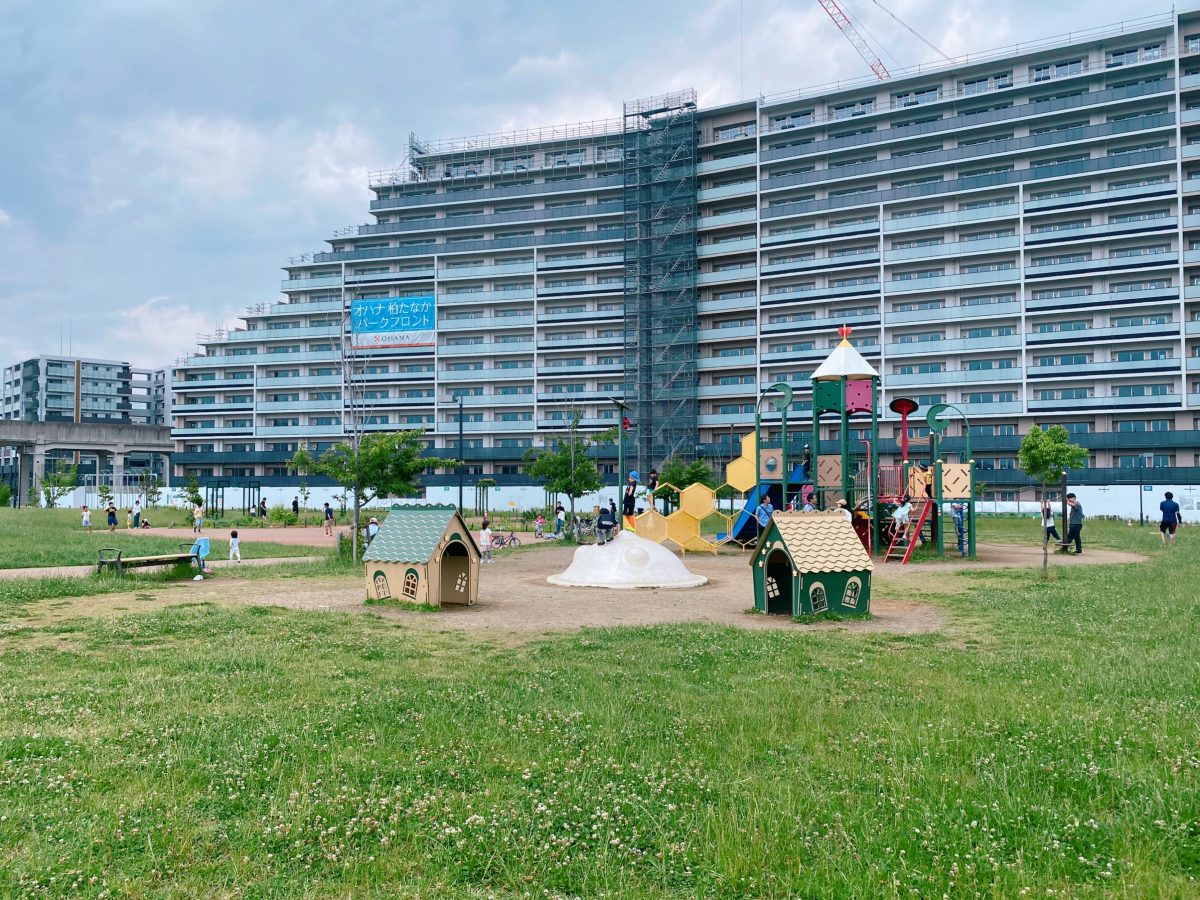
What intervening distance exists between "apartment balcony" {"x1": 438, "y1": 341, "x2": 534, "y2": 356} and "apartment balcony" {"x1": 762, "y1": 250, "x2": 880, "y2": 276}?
24.0 meters

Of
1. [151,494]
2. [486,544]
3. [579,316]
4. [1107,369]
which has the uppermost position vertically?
[579,316]

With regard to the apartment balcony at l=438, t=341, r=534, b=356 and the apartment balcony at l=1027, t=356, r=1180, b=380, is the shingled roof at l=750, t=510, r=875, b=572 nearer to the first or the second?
the apartment balcony at l=1027, t=356, r=1180, b=380

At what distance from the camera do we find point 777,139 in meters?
79.5

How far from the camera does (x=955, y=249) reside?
2844 inches

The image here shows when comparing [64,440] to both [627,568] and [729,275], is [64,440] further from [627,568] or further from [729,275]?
[627,568]

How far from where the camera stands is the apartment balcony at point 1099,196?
67.2 meters

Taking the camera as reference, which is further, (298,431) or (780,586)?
(298,431)

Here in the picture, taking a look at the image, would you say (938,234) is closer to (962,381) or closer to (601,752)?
(962,381)

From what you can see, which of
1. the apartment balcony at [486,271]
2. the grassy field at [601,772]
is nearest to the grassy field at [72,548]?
the grassy field at [601,772]

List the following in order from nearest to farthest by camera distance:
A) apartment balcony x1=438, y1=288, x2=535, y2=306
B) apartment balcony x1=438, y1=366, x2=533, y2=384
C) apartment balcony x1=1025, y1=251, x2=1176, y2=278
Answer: apartment balcony x1=1025, y1=251, x2=1176, y2=278, apartment balcony x1=438, y1=366, x2=533, y2=384, apartment balcony x1=438, y1=288, x2=535, y2=306

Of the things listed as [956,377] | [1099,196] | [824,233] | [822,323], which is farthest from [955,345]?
[1099,196]

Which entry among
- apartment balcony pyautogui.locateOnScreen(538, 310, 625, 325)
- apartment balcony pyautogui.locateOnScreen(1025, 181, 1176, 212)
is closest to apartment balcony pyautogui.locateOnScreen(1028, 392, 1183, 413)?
apartment balcony pyautogui.locateOnScreen(1025, 181, 1176, 212)

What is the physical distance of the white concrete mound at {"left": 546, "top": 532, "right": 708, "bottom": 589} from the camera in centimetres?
1853

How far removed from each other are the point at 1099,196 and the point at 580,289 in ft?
145
